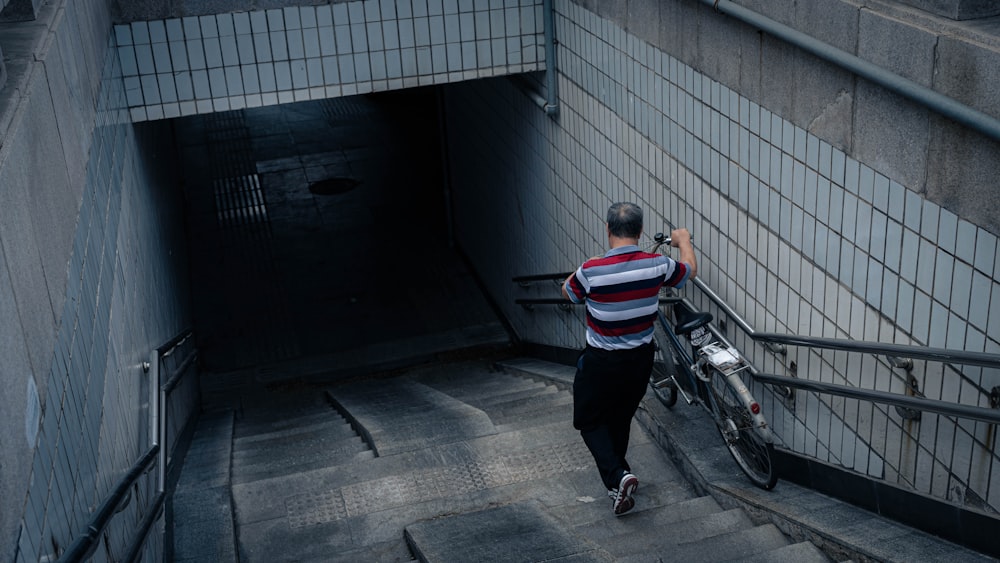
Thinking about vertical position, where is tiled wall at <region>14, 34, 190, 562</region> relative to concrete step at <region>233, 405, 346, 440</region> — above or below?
above

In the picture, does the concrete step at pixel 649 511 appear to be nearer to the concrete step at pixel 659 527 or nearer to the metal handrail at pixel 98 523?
the concrete step at pixel 659 527

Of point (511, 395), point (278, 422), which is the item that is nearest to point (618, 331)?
point (511, 395)

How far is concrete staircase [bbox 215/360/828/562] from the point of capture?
507cm

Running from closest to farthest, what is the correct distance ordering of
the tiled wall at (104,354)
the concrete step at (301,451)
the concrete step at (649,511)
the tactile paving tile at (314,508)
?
the tiled wall at (104,354) < the concrete step at (649,511) < the tactile paving tile at (314,508) < the concrete step at (301,451)

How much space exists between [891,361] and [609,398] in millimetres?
1513

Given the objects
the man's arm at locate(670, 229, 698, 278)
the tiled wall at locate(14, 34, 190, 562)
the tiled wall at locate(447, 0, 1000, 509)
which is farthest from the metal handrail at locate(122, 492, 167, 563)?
the tiled wall at locate(447, 0, 1000, 509)

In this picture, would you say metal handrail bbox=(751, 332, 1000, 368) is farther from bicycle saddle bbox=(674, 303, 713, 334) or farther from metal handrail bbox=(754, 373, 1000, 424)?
bicycle saddle bbox=(674, 303, 713, 334)

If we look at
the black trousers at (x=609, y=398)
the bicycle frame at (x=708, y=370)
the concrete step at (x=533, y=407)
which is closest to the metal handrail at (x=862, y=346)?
the bicycle frame at (x=708, y=370)

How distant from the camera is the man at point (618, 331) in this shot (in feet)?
16.5

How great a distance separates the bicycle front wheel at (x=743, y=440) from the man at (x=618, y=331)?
0.51 metres

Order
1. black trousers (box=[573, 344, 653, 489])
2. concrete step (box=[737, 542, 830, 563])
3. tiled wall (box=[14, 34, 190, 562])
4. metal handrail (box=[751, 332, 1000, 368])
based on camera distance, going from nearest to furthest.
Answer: tiled wall (box=[14, 34, 190, 562]) < metal handrail (box=[751, 332, 1000, 368]) < concrete step (box=[737, 542, 830, 563]) < black trousers (box=[573, 344, 653, 489])

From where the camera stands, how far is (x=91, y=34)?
6.28 m

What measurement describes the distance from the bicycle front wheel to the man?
51 cm

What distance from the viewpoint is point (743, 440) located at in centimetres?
559
